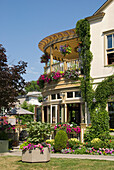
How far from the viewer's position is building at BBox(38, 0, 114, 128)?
46.6ft

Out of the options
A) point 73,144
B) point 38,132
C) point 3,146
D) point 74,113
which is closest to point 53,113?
point 74,113

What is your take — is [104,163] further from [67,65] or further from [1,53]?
[67,65]

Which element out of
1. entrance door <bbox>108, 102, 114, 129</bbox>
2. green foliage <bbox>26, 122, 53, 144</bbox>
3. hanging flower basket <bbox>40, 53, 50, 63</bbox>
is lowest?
green foliage <bbox>26, 122, 53, 144</bbox>

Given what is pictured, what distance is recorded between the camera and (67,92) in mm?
15914

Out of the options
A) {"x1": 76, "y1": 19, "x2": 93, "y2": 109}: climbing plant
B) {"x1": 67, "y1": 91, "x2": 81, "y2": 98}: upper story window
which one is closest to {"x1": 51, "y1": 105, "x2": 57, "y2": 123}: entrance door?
{"x1": 67, "y1": 91, "x2": 81, "y2": 98}: upper story window

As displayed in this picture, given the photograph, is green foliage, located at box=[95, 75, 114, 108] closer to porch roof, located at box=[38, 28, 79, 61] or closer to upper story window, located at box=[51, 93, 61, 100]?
upper story window, located at box=[51, 93, 61, 100]

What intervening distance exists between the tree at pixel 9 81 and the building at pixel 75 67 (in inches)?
160

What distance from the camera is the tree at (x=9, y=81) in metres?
11.5

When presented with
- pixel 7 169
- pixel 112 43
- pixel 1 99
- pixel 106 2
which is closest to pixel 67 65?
pixel 112 43

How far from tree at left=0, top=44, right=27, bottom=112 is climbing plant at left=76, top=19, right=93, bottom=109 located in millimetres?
A: 3991

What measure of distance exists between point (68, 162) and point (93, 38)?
865 centimetres

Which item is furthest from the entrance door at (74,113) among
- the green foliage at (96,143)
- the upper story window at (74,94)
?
the green foliage at (96,143)

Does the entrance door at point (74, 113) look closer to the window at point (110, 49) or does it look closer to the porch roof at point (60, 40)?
the window at point (110, 49)

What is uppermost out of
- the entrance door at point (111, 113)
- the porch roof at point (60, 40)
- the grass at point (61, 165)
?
the porch roof at point (60, 40)
